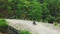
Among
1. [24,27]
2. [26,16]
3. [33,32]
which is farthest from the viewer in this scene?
[26,16]

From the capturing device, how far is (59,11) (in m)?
17.5

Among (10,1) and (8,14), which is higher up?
(10,1)

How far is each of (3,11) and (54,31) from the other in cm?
Result: 820

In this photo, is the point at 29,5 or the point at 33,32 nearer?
the point at 33,32

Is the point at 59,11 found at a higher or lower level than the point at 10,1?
lower

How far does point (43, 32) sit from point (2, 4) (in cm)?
812

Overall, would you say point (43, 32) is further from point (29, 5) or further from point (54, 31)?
point (29, 5)

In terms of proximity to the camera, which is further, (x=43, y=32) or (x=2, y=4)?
(x=2, y=4)

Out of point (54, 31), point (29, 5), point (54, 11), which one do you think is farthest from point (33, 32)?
point (54, 11)


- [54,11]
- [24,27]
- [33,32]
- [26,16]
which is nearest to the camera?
[33,32]

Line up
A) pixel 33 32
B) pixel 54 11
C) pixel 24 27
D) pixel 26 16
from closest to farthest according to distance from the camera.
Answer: pixel 33 32, pixel 24 27, pixel 26 16, pixel 54 11

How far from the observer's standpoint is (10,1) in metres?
14.3

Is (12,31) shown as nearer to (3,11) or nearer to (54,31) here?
→ (54,31)

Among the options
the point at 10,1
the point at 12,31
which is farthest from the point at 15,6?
the point at 12,31
